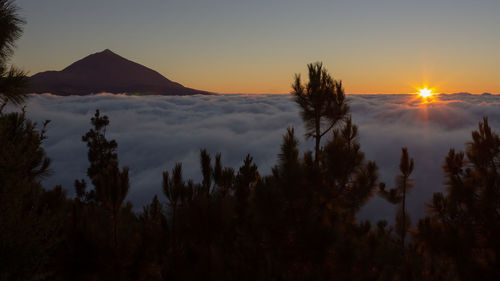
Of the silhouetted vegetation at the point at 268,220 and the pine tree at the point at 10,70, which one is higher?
the pine tree at the point at 10,70

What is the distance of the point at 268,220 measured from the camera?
33.6 ft

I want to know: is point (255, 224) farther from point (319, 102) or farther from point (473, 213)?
point (473, 213)

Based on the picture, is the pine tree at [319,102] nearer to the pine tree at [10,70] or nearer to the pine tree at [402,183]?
the pine tree at [402,183]

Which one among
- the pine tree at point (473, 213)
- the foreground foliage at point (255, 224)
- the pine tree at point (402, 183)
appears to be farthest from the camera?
the pine tree at point (402, 183)

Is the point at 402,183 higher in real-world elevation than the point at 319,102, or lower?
lower

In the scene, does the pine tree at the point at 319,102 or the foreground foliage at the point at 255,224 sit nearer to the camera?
the foreground foliage at the point at 255,224

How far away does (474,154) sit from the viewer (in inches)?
501

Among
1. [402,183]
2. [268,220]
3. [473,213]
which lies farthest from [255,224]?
[402,183]

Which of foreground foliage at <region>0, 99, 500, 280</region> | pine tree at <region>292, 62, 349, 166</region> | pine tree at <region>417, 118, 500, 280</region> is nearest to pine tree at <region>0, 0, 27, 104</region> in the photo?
foreground foliage at <region>0, 99, 500, 280</region>

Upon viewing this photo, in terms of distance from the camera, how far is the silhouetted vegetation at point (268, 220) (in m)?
7.98

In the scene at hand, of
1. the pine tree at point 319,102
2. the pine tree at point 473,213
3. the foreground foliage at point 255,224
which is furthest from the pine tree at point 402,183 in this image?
the pine tree at point 319,102

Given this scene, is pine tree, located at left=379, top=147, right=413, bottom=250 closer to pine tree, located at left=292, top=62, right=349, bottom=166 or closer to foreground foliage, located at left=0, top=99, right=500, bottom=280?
foreground foliage, located at left=0, top=99, right=500, bottom=280

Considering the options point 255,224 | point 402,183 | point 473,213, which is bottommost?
point 473,213

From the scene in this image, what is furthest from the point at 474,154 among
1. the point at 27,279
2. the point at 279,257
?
the point at 27,279
